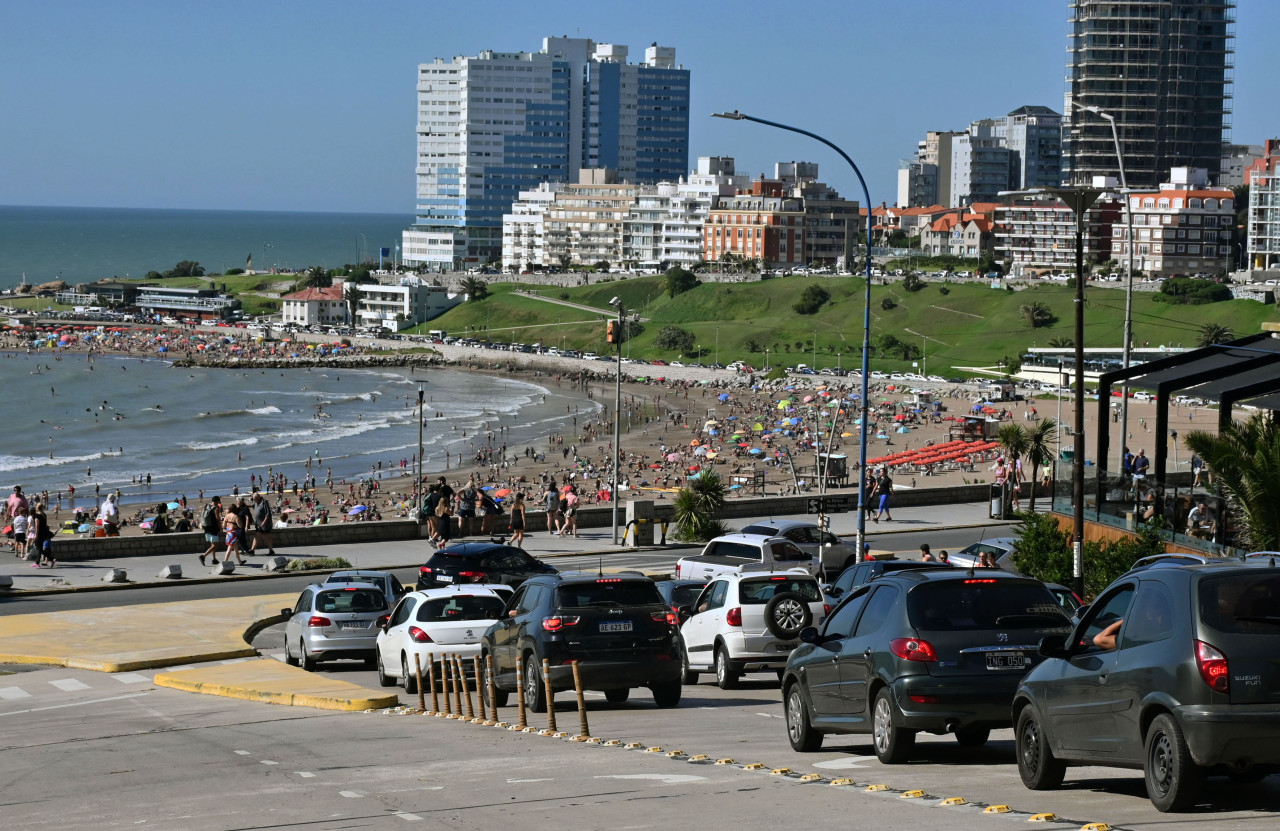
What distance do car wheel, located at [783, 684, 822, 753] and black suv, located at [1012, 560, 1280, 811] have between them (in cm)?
314

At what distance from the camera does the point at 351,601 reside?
22141 millimetres

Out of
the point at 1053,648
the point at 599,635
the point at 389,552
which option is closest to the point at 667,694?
the point at 599,635

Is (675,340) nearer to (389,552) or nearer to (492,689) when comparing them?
(389,552)

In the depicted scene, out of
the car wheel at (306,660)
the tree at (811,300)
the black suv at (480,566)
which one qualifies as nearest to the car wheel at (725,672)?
the car wheel at (306,660)

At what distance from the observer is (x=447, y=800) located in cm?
1114

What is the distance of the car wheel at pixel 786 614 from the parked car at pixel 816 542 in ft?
32.6

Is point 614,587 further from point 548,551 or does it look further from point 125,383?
point 125,383

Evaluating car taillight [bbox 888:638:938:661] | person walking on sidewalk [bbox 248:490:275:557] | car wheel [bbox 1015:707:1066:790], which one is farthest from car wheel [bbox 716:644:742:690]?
person walking on sidewalk [bbox 248:490:275:557]

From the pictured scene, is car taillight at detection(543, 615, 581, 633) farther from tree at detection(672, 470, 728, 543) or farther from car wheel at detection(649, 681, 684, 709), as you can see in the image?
tree at detection(672, 470, 728, 543)

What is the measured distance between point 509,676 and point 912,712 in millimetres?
6739

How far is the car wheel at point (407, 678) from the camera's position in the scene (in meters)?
19.2

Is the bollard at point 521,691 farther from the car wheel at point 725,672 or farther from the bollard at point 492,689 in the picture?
the car wheel at point 725,672

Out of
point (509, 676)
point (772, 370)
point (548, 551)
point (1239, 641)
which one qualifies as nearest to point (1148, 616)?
point (1239, 641)

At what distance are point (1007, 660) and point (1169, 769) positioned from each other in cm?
267
